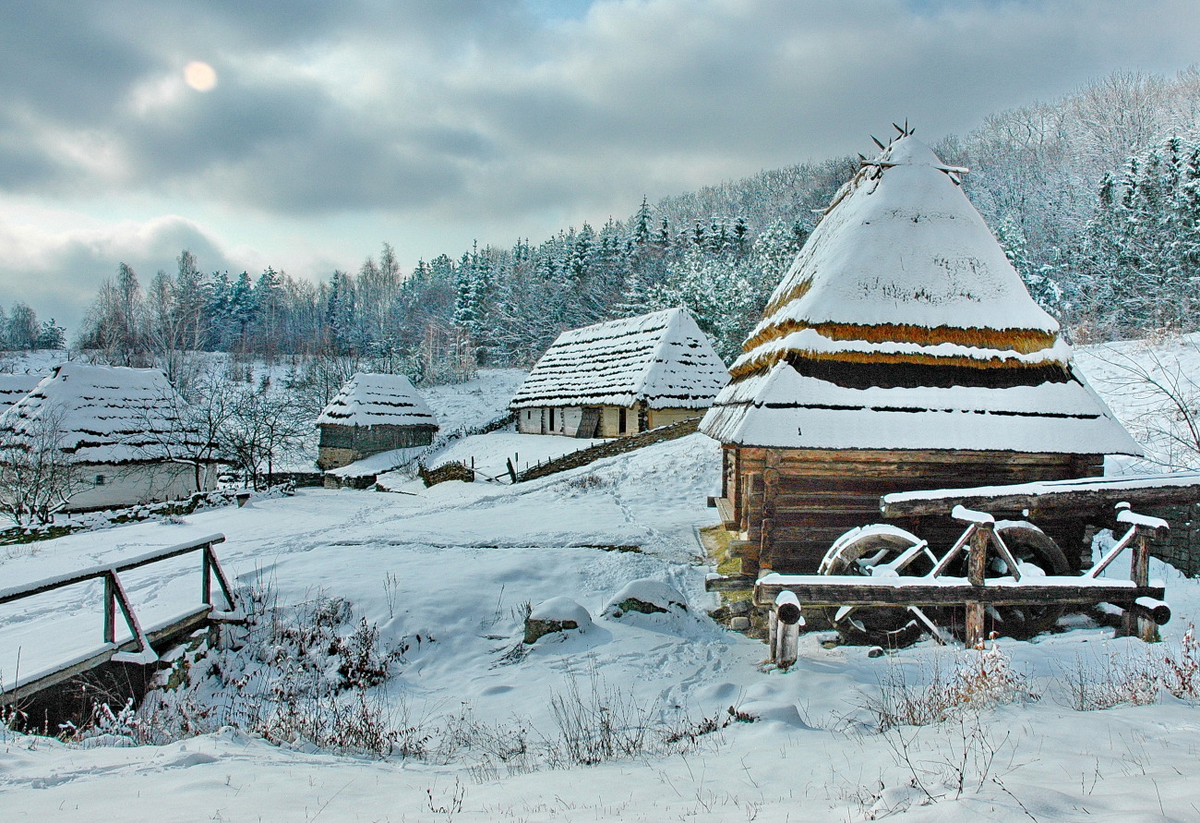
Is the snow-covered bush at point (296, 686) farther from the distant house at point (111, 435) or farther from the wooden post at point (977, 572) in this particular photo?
the distant house at point (111, 435)

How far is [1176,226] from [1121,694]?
3886cm

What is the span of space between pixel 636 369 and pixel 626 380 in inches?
26.6

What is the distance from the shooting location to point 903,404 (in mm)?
8016

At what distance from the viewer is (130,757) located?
3.92 m

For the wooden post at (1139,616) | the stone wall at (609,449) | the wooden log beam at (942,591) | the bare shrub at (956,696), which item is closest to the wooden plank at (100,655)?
the wooden log beam at (942,591)

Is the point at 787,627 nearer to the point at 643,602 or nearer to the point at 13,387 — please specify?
the point at 643,602

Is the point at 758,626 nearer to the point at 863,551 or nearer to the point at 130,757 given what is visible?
the point at 863,551

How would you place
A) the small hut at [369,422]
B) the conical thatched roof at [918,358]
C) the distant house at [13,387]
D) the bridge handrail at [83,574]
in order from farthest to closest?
the small hut at [369,422] → the distant house at [13,387] → the conical thatched roof at [918,358] → the bridge handrail at [83,574]

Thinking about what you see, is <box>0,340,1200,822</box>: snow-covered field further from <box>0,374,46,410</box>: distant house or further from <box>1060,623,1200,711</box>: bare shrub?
<box>0,374,46,410</box>: distant house

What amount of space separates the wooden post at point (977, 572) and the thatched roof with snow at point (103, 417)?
86.6 ft

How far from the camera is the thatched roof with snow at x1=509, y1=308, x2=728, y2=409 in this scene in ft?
83.1

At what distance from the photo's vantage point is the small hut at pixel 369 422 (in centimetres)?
3347

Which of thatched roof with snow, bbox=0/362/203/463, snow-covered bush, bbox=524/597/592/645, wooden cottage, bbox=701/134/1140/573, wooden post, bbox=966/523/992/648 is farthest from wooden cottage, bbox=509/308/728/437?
wooden post, bbox=966/523/992/648

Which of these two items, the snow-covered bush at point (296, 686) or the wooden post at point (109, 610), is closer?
the snow-covered bush at point (296, 686)
